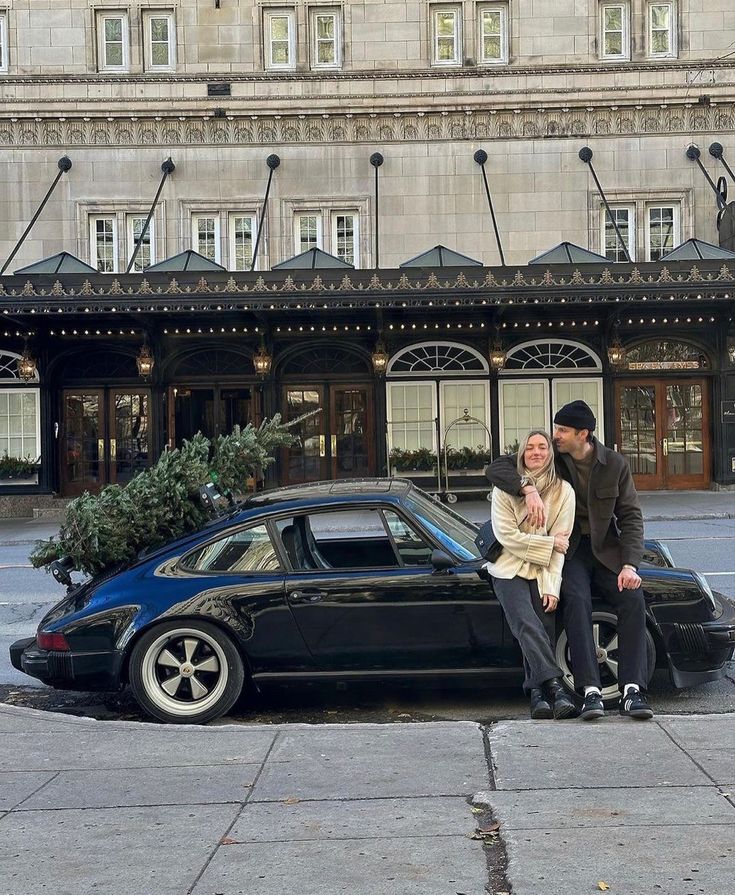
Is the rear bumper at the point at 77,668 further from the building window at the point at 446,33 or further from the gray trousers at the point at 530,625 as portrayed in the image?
the building window at the point at 446,33

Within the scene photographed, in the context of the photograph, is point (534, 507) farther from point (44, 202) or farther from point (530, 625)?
point (44, 202)

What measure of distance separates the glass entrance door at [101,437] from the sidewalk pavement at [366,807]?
56.7 feet

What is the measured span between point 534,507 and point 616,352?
1680cm

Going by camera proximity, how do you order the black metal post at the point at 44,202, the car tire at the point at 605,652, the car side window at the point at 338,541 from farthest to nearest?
the black metal post at the point at 44,202, the car side window at the point at 338,541, the car tire at the point at 605,652

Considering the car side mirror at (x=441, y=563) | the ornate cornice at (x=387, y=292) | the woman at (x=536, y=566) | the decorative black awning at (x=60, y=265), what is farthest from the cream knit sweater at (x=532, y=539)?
the decorative black awning at (x=60, y=265)

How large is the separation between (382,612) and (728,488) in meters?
17.8

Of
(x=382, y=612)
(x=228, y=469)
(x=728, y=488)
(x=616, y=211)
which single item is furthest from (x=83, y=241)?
(x=382, y=612)

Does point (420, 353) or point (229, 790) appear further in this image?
point (420, 353)

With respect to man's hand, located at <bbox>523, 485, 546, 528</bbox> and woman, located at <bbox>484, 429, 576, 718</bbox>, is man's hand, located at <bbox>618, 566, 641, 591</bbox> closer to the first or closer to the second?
woman, located at <bbox>484, 429, 576, 718</bbox>

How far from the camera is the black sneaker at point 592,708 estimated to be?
17.7 ft

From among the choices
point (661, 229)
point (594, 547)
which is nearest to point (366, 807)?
point (594, 547)

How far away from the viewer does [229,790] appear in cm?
454

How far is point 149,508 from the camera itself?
6785mm

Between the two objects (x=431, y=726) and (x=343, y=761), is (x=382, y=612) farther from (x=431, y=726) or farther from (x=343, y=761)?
(x=343, y=761)
